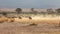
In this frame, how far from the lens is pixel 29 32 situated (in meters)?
26.4

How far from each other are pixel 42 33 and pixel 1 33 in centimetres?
Answer: 459

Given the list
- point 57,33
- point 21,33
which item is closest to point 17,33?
point 21,33

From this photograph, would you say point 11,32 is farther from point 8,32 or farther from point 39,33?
point 39,33

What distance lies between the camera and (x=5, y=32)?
2622 cm

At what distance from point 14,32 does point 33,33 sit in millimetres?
2192

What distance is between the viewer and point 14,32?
26.0 m

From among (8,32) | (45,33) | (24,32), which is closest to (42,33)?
(45,33)

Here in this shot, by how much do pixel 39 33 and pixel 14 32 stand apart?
9.42 feet

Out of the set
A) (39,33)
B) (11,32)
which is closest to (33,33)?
(39,33)

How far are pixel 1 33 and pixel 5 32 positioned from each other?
0.79 meters

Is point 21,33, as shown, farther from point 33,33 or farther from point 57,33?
point 57,33

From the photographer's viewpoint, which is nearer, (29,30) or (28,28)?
(29,30)

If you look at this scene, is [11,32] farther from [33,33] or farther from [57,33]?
[57,33]

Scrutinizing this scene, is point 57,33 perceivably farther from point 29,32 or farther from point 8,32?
point 8,32
